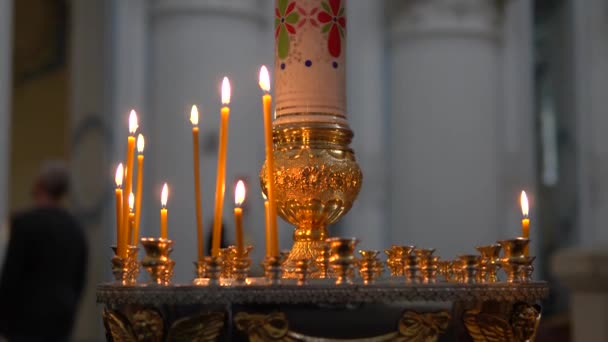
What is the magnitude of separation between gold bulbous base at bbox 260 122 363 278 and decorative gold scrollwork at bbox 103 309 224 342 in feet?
1.46

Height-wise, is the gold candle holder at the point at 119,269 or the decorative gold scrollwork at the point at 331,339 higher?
the gold candle holder at the point at 119,269

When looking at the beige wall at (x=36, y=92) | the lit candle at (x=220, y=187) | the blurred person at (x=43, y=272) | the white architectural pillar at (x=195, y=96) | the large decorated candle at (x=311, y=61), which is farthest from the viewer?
the beige wall at (x=36, y=92)

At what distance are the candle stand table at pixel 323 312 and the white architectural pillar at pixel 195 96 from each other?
5.06 m

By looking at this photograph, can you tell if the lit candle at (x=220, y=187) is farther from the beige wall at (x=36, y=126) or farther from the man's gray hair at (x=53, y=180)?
the beige wall at (x=36, y=126)

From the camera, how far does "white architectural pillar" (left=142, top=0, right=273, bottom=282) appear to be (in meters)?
7.14

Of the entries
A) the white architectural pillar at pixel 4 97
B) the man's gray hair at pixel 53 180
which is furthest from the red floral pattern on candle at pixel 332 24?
the white architectural pillar at pixel 4 97

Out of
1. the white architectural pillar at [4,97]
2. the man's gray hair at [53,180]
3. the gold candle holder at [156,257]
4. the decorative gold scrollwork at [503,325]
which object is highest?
the white architectural pillar at [4,97]

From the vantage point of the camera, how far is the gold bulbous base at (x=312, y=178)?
2377mm

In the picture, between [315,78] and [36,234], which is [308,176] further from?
[36,234]

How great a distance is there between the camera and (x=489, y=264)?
85.0 inches

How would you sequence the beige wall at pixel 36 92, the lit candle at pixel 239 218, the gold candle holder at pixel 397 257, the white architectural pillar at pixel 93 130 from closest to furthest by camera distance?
the lit candle at pixel 239 218, the gold candle holder at pixel 397 257, the white architectural pillar at pixel 93 130, the beige wall at pixel 36 92

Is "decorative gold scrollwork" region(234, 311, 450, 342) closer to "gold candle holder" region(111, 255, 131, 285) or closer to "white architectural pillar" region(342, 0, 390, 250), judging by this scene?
"gold candle holder" region(111, 255, 131, 285)

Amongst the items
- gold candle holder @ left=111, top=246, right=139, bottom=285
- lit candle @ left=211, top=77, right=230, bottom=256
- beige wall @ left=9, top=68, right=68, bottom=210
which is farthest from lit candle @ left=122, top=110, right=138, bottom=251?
beige wall @ left=9, top=68, right=68, bottom=210

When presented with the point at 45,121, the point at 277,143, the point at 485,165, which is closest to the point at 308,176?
the point at 277,143
